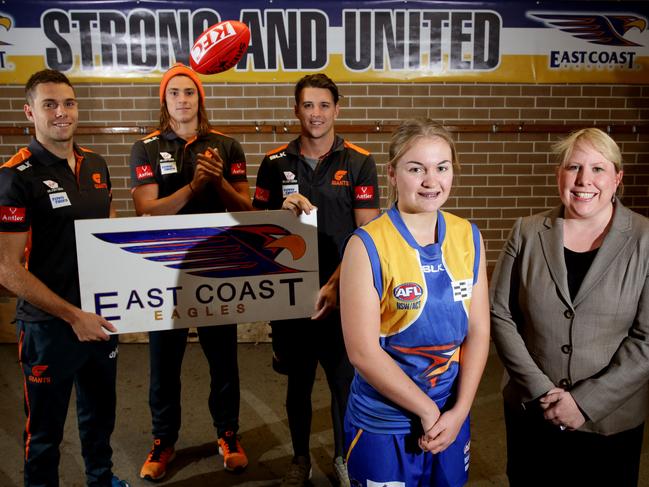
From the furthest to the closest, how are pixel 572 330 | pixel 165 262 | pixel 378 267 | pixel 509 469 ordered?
pixel 165 262 < pixel 509 469 < pixel 572 330 < pixel 378 267

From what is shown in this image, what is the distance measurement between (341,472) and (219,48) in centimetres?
223

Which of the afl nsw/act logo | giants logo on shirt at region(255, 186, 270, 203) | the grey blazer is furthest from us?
giants logo on shirt at region(255, 186, 270, 203)

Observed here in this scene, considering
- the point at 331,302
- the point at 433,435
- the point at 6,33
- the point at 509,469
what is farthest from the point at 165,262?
the point at 6,33

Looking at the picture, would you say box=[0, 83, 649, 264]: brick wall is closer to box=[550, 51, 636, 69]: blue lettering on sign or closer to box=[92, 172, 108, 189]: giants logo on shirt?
box=[550, 51, 636, 69]: blue lettering on sign

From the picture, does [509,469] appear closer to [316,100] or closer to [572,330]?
[572,330]

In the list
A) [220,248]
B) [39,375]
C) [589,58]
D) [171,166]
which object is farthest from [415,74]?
[39,375]

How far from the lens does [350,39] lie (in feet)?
14.3

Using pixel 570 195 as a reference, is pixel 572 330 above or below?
below

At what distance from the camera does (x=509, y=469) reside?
196 centimetres

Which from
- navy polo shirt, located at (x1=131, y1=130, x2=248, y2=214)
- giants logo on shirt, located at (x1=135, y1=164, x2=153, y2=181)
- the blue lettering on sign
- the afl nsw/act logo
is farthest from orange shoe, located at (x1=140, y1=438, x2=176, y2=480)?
the blue lettering on sign

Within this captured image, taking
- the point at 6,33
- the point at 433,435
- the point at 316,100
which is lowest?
the point at 433,435

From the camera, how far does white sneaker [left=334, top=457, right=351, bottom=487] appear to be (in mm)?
2631

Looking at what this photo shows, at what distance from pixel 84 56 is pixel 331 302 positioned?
123 inches

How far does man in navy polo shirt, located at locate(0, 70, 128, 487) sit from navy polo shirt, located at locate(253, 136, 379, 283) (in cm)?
79
